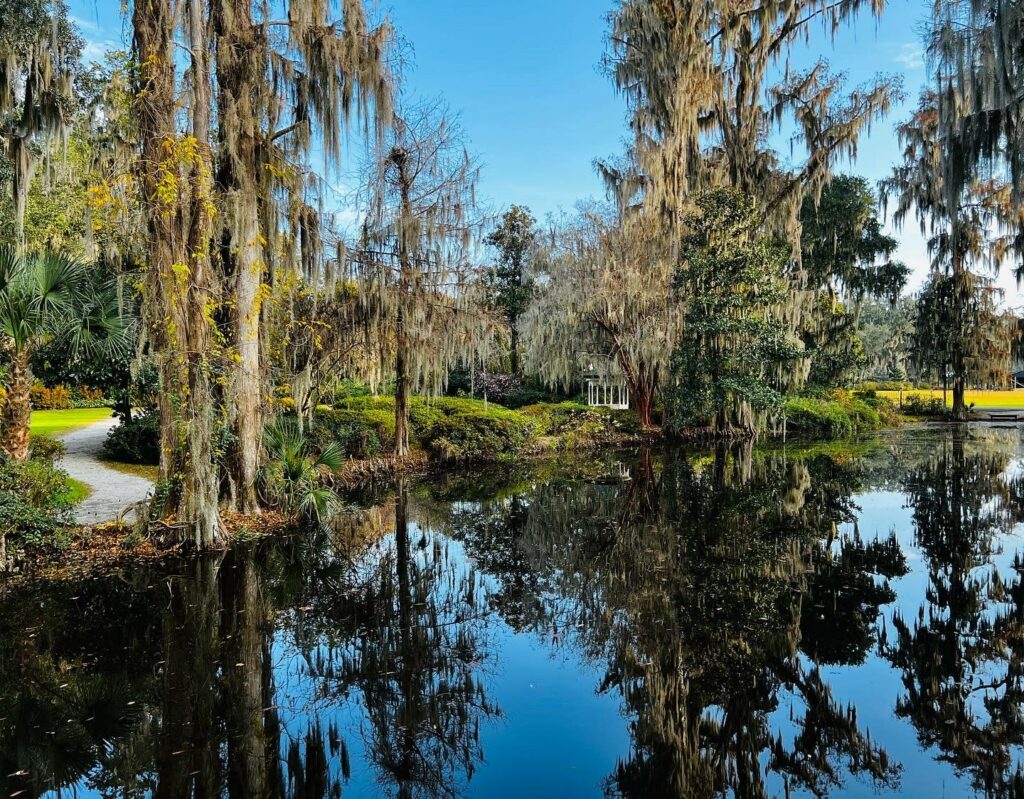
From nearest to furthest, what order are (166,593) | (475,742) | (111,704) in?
(475,742) < (111,704) < (166,593)

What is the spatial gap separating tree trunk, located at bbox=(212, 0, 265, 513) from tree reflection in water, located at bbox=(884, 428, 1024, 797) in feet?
23.3

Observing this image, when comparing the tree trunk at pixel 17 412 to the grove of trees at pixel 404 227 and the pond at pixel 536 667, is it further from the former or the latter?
the pond at pixel 536 667

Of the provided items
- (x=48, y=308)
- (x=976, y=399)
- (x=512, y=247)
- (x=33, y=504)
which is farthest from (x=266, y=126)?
(x=976, y=399)

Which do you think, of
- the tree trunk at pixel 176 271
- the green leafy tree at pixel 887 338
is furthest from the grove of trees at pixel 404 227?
the green leafy tree at pixel 887 338

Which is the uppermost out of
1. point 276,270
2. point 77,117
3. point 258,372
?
point 77,117

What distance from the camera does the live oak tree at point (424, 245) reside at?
12.5m

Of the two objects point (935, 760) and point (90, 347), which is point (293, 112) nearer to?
point (90, 347)

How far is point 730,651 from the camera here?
4.46 meters

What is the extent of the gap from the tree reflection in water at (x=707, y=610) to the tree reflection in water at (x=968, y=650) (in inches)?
13.8

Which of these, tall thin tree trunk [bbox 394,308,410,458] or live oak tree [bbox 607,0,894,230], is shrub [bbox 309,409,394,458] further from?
live oak tree [bbox 607,0,894,230]

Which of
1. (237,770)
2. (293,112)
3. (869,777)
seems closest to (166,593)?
(237,770)

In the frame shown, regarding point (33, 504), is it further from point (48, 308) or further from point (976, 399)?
point (976, 399)

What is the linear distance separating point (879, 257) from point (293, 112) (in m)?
23.9

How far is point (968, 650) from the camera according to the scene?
441cm
